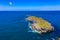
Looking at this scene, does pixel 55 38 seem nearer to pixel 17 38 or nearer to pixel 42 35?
pixel 42 35

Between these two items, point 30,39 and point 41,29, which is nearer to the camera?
point 30,39

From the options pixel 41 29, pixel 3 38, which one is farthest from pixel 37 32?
pixel 3 38

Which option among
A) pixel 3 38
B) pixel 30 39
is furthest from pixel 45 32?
pixel 3 38

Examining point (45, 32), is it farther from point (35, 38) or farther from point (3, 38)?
point (3, 38)

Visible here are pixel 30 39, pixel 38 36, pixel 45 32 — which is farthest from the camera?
pixel 45 32

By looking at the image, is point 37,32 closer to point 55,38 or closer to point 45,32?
point 45,32

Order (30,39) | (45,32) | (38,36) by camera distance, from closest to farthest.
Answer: (30,39) < (38,36) < (45,32)

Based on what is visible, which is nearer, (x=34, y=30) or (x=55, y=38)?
(x=55, y=38)

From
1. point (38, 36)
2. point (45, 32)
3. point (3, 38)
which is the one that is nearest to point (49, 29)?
point (45, 32)
